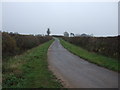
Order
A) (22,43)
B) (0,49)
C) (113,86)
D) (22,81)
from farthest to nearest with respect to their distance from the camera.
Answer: (22,43)
(0,49)
(22,81)
(113,86)

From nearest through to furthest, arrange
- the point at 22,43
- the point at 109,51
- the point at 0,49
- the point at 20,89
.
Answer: the point at 20,89 → the point at 0,49 → the point at 109,51 → the point at 22,43

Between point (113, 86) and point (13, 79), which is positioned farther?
point (13, 79)

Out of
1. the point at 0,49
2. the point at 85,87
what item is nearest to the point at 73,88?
the point at 85,87

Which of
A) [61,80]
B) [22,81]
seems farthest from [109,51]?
[22,81]

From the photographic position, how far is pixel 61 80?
9.84 metres

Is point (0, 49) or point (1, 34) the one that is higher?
point (1, 34)

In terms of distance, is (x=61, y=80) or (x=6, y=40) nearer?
(x=61, y=80)

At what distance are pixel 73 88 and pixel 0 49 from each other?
13433mm

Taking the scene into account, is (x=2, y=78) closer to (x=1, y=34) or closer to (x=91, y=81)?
(x=91, y=81)

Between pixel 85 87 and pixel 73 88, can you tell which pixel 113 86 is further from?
pixel 73 88

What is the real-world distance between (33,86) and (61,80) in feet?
6.01

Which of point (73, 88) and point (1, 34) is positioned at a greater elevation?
point (1, 34)

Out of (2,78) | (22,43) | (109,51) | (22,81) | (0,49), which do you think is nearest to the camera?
(22,81)

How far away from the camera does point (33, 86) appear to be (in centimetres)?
846
